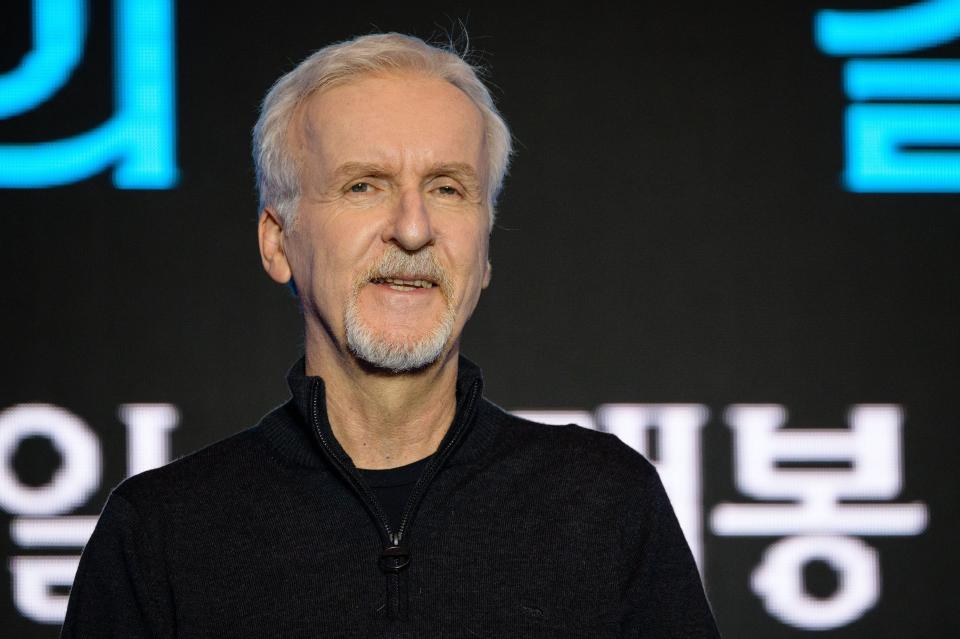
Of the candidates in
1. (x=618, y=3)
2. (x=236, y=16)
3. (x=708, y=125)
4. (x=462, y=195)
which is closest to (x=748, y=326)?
(x=708, y=125)

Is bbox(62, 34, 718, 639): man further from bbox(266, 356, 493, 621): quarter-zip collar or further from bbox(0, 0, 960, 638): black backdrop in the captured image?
bbox(0, 0, 960, 638): black backdrop

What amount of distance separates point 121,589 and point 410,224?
483mm

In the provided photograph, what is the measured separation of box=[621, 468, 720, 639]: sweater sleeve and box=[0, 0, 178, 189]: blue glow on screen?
1814mm

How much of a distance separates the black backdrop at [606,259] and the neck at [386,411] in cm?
142

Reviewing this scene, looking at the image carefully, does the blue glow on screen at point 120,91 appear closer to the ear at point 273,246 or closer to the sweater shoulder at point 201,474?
the ear at point 273,246

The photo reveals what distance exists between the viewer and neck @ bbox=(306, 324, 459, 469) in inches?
53.2

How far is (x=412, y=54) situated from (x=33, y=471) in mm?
1729

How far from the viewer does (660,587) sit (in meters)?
1.28

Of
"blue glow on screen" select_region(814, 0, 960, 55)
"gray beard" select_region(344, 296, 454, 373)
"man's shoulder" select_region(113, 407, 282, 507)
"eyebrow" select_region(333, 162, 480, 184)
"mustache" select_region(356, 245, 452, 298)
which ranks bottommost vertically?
"man's shoulder" select_region(113, 407, 282, 507)

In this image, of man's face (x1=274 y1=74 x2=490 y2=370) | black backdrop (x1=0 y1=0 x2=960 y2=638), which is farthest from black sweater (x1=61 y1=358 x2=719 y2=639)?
black backdrop (x1=0 y1=0 x2=960 y2=638)

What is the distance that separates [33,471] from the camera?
2707 mm

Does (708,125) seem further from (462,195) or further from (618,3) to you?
(462,195)

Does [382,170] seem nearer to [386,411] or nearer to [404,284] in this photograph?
[404,284]

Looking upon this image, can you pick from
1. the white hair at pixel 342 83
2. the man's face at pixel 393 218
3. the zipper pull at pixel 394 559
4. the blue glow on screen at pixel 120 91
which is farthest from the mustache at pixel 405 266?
the blue glow on screen at pixel 120 91
